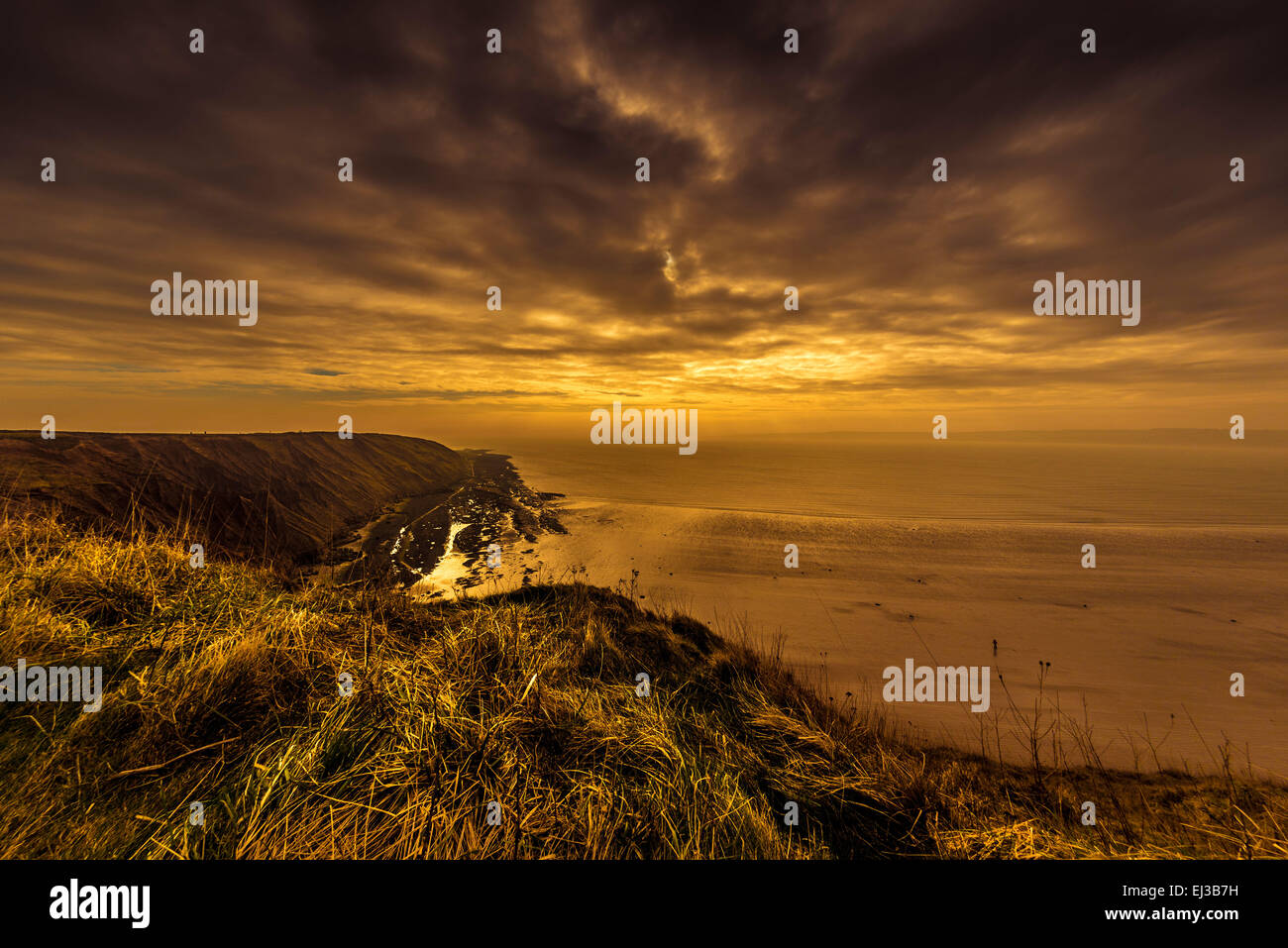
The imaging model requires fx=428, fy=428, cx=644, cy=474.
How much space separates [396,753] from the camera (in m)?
3.00

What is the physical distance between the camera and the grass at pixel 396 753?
2.50 m

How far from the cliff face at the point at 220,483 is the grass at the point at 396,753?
1.80 m

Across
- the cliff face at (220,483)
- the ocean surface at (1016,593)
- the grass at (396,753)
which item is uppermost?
the cliff face at (220,483)

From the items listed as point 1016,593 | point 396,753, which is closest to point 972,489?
point 1016,593

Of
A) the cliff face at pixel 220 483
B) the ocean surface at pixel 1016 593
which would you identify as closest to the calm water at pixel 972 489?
the ocean surface at pixel 1016 593

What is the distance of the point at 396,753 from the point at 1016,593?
22657 millimetres

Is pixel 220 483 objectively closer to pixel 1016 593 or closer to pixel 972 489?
pixel 1016 593

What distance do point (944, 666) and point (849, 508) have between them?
24.5m

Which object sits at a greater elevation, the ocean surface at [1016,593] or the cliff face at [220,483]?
the cliff face at [220,483]

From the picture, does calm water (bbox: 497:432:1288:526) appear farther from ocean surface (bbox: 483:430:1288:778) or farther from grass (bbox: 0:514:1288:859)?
grass (bbox: 0:514:1288:859)

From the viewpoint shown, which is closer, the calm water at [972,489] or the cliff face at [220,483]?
the cliff face at [220,483]

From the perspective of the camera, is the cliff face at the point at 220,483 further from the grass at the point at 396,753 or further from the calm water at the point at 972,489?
the calm water at the point at 972,489

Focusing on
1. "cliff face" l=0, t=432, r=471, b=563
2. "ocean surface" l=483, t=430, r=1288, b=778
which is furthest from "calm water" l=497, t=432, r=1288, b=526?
"cliff face" l=0, t=432, r=471, b=563
